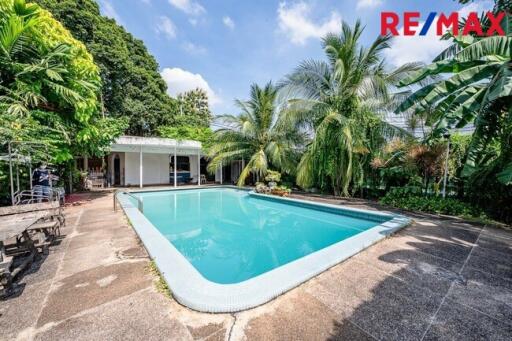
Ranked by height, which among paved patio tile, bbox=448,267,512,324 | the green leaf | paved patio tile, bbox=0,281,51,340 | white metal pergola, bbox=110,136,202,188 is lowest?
paved patio tile, bbox=0,281,51,340

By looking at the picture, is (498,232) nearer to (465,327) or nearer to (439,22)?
(465,327)

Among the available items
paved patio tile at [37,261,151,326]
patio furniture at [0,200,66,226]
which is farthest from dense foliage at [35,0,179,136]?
paved patio tile at [37,261,151,326]

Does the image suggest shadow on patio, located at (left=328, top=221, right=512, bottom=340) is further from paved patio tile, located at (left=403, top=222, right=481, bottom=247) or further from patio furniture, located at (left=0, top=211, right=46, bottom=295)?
patio furniture, located at (left=0, top=211, right=46, bottom=295)

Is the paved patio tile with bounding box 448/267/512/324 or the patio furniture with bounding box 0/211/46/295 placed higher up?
the patio furniture with bounding box 0/211/46/295

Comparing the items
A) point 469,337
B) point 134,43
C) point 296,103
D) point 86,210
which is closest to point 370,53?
point 296,103

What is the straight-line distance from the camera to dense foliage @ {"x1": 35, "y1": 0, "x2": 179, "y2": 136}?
1563cm

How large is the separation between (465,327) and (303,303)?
4.73 ft

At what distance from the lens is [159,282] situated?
102 inches

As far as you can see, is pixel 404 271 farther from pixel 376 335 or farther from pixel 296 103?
pixel 296 103

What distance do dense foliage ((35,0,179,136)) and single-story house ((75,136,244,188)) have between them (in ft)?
10.4

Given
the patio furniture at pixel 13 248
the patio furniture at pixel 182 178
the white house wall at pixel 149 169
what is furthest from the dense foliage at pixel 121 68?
the patio furniture at pixel 13 248

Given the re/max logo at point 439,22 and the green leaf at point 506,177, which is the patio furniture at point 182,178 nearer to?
the re/max logo at point 439,22

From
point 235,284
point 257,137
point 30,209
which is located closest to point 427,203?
point 235,284

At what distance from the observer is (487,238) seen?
428 cm
